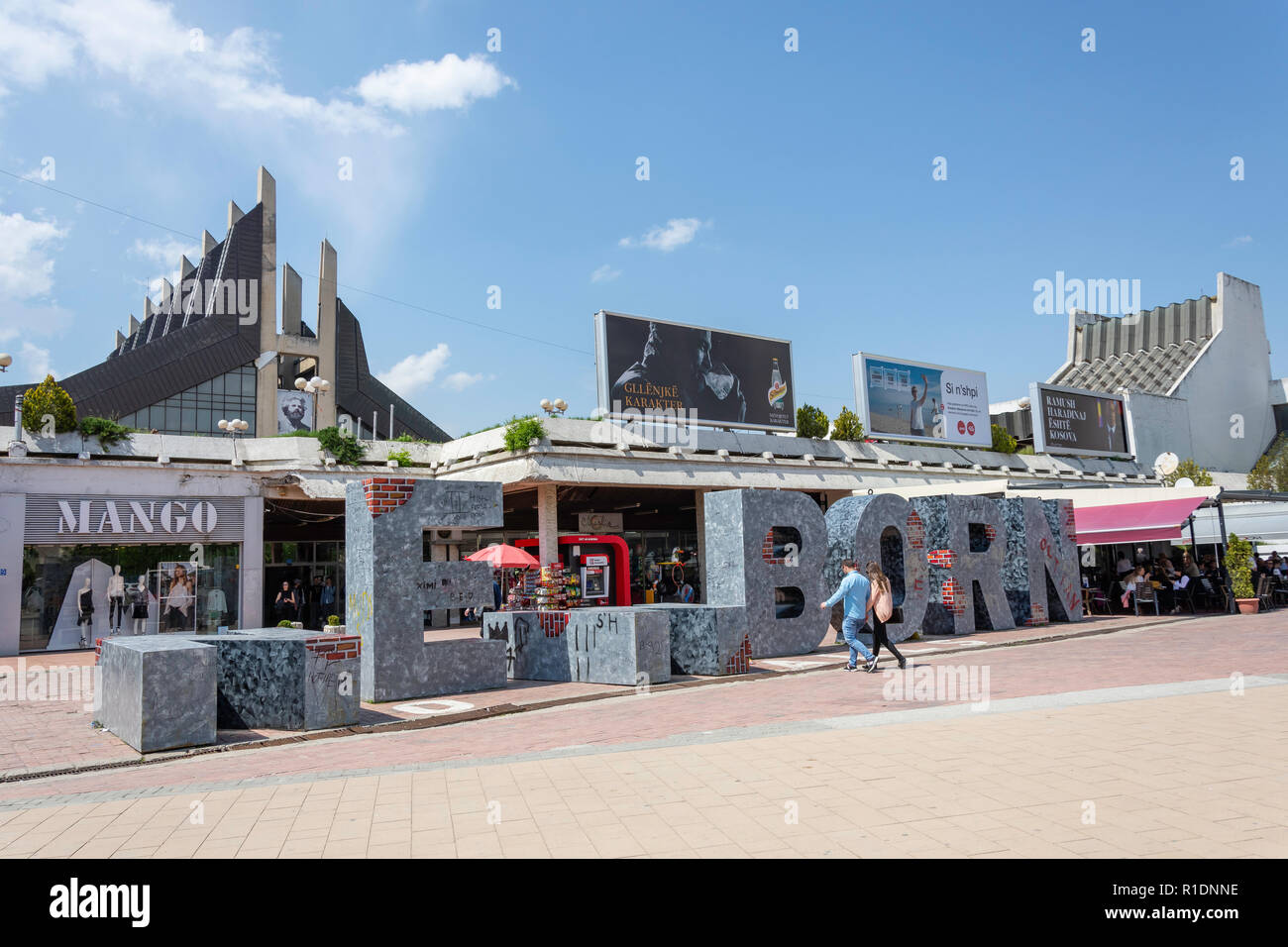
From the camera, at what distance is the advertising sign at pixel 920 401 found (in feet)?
99.1

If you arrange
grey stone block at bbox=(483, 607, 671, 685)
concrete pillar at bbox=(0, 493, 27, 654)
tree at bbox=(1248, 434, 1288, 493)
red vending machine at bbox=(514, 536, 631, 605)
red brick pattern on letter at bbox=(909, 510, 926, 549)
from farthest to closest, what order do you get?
tree at bbox=(1248, 434, 1288, 493) → red vending machine at bbox=(514, 536, 631, 605) → concrete pillar at bbox=(0, 493, 27, 654) → red brick pattern on letter at bbox=(909, 510, 926, 549) → grey stone block at bbox=(483, 607, 671, 685)

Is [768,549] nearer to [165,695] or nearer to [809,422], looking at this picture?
[165,695]

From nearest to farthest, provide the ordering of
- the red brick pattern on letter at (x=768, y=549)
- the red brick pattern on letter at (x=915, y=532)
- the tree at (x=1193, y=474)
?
1. the red brick pattern on letter at (x=768, y=549)
2. the red brick pattern on letter at (x=915, y=532)
3. the tree at (x=1193, y=474)

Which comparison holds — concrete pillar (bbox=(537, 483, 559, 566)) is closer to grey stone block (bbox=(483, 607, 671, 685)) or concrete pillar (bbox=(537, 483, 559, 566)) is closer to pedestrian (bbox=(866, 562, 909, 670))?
grey stone block (bbox=(483, 607, 671, 685))

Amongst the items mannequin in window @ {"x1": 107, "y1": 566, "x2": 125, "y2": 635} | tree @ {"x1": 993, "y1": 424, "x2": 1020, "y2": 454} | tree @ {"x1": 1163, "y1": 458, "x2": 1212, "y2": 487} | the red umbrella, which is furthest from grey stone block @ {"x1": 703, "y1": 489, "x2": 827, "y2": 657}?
tree @ {"x1": 1163, "y1": 458, "x2": 1212, "y2": 487}

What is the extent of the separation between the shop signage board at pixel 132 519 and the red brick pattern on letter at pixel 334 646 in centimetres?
1561

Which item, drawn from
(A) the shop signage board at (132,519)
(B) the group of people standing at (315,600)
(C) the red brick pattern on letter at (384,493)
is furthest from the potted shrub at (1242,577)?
(A) the shop signage board at (132,519)

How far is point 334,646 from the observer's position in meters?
8.93

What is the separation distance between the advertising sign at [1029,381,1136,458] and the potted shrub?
15.9 meters

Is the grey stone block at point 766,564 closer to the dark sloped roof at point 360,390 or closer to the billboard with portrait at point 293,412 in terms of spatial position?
the billboard with portrait at point 293,412

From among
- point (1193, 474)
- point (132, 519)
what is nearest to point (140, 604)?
point (132, 519)

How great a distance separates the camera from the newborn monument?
1071cm

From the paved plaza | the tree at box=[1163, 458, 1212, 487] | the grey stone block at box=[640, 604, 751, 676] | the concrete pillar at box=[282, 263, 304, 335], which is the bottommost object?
the paved plaza

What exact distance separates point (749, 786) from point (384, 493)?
6.66 meters
